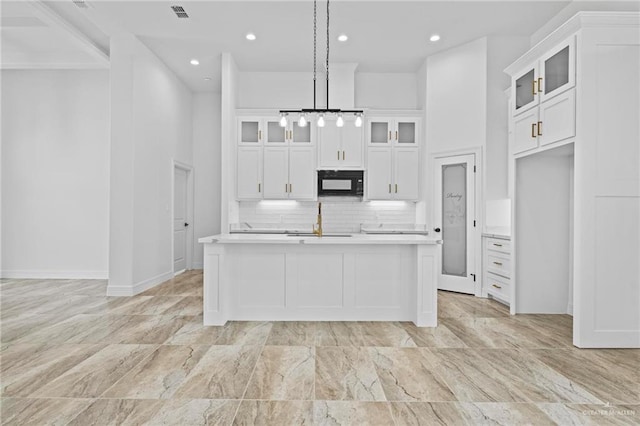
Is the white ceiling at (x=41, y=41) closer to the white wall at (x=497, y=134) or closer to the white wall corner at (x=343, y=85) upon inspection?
the white wall corner at (x=343, y=85)

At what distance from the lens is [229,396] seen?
7.45 ft

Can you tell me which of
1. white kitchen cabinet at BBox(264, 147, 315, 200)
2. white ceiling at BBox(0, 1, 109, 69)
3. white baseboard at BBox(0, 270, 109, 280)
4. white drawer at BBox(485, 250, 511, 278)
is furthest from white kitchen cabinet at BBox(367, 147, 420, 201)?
white baseboard at BBox(0, 270, 109, 280)

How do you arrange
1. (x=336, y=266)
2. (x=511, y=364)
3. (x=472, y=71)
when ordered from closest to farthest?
(x=511, y=364), (x=336, y=266), (x=472, y=71)

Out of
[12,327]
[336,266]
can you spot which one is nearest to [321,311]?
[336,266]

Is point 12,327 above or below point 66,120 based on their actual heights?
below

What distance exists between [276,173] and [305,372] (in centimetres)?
407

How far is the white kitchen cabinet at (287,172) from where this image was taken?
6.20 metres

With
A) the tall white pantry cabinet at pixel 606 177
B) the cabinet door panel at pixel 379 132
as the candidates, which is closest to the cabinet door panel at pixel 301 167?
the cabinet door panel at pixel 379 132

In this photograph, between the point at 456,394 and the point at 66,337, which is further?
the point at 66,337

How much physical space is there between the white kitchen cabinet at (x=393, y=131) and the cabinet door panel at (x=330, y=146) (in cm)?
55

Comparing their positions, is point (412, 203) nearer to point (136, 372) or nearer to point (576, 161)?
point (576, 161)

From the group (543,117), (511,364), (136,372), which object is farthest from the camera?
(543,117)

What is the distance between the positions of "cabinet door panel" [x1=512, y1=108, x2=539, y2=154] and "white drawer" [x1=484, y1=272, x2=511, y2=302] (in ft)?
5.32

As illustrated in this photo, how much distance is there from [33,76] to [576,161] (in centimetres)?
796
